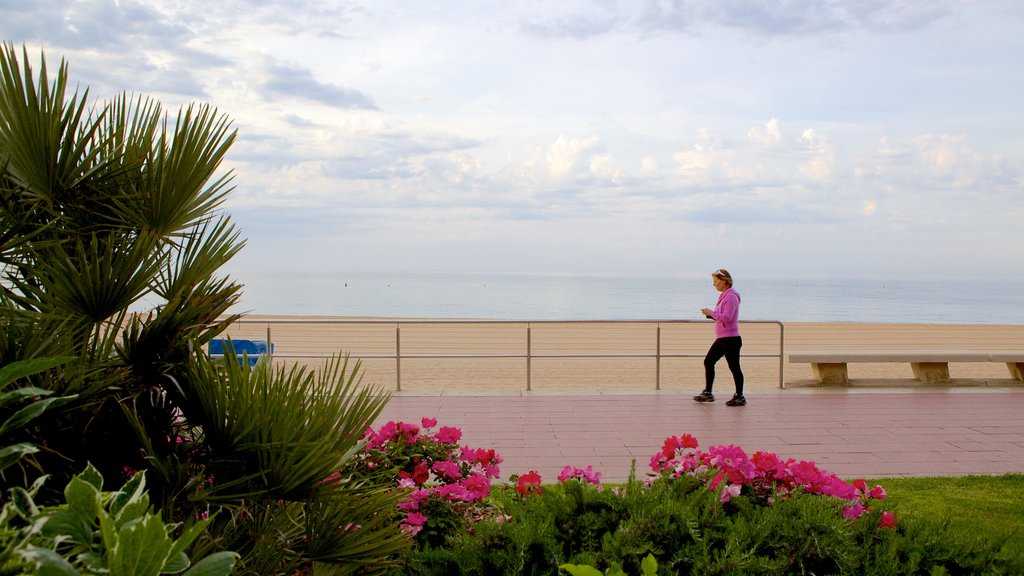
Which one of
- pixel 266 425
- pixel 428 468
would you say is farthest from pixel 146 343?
pixel 428 468

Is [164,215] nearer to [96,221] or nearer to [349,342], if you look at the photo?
[96,221]

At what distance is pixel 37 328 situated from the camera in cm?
196

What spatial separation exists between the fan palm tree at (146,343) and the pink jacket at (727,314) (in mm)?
7975

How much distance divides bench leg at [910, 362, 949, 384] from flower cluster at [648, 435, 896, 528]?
8.44 m

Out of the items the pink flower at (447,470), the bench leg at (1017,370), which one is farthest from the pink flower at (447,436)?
the bench leg at (1017,370)

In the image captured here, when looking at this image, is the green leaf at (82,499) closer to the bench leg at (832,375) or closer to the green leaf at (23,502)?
the green leaf at (23,502)

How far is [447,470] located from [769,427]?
538 cm

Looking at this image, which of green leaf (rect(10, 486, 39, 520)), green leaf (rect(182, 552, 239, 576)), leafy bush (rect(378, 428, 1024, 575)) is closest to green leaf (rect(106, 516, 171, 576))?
green leaf (rect(182, 552, 239, 576))

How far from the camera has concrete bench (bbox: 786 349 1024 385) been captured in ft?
37.3

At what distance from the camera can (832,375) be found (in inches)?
450

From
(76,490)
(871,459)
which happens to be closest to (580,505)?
(76,490)

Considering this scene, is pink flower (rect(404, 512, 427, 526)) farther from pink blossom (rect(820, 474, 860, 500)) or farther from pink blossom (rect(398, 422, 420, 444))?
pink blossom (rect(820, 474, 860, 500))

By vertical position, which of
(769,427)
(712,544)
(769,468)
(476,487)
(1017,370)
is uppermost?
(1017,370)

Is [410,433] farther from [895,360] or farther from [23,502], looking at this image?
[895,360]
